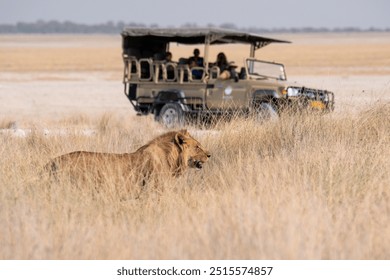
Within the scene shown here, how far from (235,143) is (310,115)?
1183 millimetres

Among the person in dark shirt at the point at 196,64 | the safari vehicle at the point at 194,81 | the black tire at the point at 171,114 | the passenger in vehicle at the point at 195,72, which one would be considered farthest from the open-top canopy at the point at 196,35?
the black tire at the point at 171,114

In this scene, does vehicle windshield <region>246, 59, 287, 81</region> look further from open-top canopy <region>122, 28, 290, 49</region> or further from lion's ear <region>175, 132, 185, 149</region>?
lion's ear <region>175, 132, 185, 149</region>

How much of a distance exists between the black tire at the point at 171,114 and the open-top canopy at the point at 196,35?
4.89 ft

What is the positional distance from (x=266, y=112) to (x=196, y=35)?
4.23m

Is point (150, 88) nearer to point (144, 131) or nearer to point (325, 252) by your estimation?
point (144, 131)

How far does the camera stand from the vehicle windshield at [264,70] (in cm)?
1684

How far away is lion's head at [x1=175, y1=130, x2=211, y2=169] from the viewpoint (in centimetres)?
855

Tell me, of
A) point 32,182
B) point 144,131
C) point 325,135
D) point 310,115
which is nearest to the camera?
point 32,182

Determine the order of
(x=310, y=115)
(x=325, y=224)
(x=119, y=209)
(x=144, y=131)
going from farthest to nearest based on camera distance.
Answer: (x=144, y=131), (x=310, y=115), (x=119, y=209), (x=325, y=224)

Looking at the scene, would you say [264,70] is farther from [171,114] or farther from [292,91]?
[171,114]

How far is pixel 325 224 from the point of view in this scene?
614 cm

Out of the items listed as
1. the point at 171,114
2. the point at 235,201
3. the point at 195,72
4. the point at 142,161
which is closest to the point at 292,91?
the point at 195,72

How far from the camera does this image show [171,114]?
17203 millimetres

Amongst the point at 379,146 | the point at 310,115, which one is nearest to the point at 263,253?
the point at 379,146
